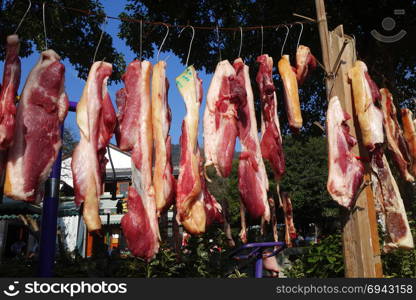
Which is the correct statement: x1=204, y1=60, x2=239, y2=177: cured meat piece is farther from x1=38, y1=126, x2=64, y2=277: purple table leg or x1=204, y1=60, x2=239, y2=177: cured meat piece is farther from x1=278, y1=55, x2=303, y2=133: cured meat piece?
x1=38, y1=126, x2=64, y2=277: purple table leg

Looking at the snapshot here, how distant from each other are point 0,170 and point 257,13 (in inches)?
263

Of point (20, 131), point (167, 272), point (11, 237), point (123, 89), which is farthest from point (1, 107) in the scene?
point (11, 237)

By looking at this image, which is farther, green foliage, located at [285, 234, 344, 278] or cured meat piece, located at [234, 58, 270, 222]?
green foliage, located at [285, 234, 344, 278]

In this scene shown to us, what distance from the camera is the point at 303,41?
27.1 feet

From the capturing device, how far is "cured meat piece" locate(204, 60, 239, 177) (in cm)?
291

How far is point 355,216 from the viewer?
3.04 m

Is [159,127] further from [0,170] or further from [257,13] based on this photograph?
[257,13]

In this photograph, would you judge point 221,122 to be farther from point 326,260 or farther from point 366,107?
point 326,260

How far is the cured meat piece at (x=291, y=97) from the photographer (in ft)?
10.7

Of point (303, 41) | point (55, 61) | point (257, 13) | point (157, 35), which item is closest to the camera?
point (55, 61)

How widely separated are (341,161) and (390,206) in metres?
1.08

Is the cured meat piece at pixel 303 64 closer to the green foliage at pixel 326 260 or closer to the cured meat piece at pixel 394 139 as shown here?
the cured meat piece at pixel 394 139

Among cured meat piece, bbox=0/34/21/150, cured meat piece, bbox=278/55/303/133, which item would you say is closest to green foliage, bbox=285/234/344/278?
cured meat piece, bbox=278/55/303/133

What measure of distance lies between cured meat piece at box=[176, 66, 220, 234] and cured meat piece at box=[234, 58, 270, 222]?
30 cm
